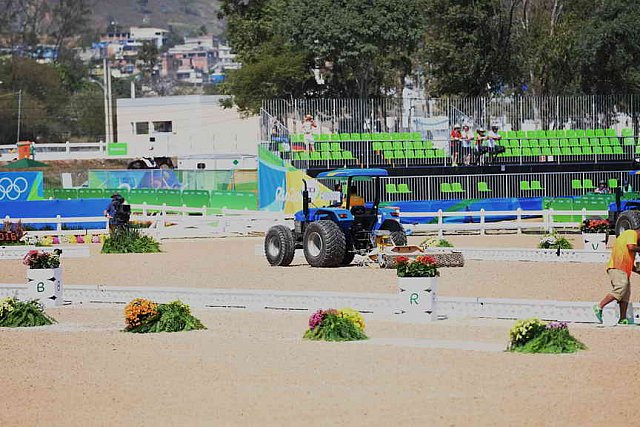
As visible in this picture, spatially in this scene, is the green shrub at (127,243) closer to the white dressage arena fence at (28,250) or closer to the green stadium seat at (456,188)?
the white dressage arena fence at (28,250)

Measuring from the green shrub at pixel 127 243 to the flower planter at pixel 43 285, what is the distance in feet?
40.5

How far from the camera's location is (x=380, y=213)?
29.2 meters

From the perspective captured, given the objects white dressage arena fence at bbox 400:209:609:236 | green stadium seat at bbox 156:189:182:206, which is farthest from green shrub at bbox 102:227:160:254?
green stadium seat at bbox 156:189:182:206

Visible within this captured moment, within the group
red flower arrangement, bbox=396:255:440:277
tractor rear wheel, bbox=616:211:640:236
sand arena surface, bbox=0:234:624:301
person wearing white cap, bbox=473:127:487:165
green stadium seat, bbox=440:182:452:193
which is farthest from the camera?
person wearing white cap, bbox=473:127:487:165

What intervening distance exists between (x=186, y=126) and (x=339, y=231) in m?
63.9

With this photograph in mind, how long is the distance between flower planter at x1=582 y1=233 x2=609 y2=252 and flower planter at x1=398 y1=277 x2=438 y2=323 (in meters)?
13.3

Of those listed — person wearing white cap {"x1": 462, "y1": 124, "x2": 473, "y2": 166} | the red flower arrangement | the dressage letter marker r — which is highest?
person wearing white cap {"x1": 462, "y1": 124, "x2": 473, "y2": 166}

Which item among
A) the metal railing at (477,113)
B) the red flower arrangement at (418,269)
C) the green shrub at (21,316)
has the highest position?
the metal railing at (477,113)

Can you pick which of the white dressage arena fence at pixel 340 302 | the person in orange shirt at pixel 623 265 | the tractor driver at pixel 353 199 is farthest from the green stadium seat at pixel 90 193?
the person in orange shirt at pixel 623 265

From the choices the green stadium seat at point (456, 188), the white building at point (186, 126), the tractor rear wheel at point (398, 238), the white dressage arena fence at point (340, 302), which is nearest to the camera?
the white dressage arena fence at point (340, 302)

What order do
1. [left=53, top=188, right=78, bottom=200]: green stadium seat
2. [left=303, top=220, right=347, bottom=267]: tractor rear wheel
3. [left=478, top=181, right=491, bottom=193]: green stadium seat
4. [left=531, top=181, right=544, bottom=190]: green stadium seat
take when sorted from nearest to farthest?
[left=303, top=220, right=347, bottom=267]: tractor rear wheel < [left=478, top=181, right=491, bottom=193]: green stadium seat < [left=531, top=181, right=544, bottom=190]: green stadium seat < [left=53, top=188, right=78, bottom=200]: green stadium seat

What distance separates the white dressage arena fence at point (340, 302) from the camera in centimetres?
1909

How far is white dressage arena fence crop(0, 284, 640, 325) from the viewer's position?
19.1m

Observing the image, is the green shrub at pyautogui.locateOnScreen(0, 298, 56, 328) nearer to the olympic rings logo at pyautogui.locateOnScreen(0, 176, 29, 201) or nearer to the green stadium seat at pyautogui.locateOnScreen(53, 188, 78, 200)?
the olympic rings logo at pyautogui.locateOnScreen(0, 176, 29, 201)
